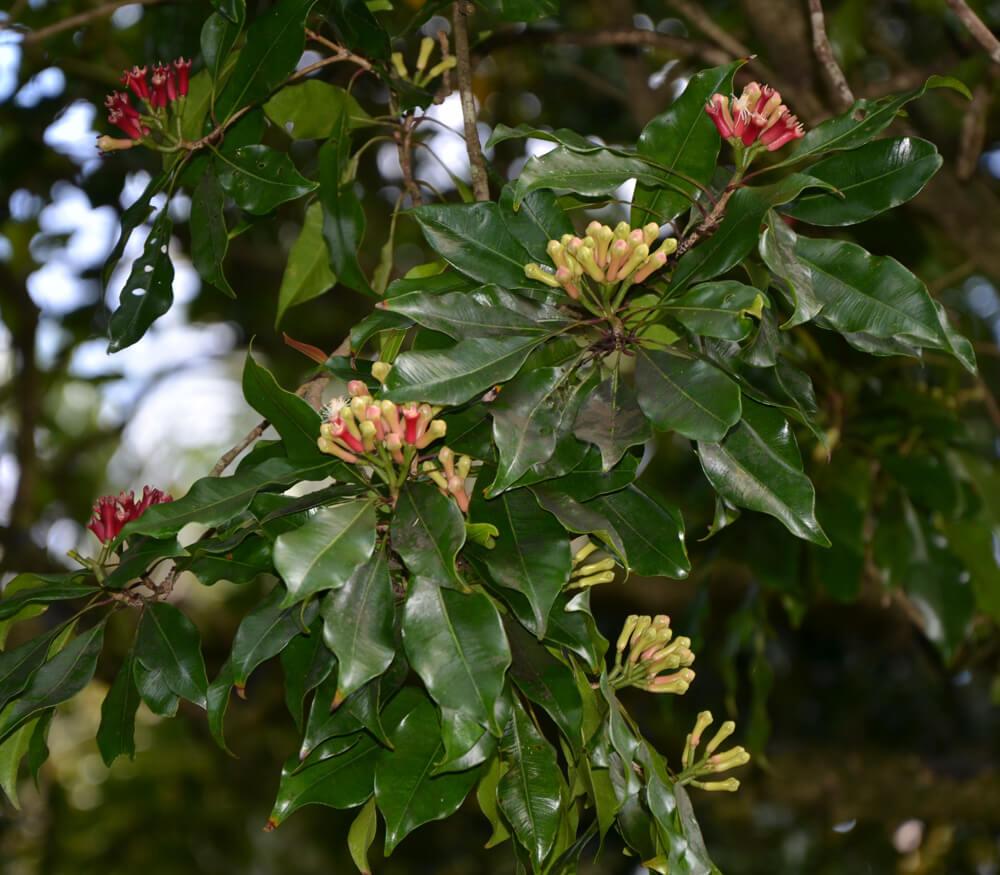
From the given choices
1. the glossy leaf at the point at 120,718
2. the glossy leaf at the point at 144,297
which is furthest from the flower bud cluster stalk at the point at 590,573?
the glossy leaf at the point at 144,297

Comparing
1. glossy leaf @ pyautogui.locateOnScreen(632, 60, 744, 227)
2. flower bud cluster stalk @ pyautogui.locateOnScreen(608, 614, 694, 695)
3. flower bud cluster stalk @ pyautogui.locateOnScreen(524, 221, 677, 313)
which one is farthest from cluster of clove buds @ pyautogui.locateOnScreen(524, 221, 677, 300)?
flower bud cluster stalk @ pyautogui.locateOnScreen(608, 614, 694, 695)

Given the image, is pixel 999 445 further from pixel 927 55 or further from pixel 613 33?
pixel 613 33

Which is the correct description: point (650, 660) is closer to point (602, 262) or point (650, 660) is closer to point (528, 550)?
point (528, 550)

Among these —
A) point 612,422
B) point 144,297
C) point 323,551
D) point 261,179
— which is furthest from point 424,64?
point 323,551

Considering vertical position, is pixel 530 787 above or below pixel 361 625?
below

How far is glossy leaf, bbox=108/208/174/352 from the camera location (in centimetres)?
136

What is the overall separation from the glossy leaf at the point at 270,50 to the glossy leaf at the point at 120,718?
612 mm

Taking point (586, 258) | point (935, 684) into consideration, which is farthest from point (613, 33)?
point (935, 684)

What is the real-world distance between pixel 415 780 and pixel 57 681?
0.37 metres

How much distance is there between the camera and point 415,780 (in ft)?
3.48

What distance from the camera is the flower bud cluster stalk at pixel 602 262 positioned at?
98 cm

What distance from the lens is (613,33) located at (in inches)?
87.8

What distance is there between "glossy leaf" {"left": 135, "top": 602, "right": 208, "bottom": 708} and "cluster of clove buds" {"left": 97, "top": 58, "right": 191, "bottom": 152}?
1.74ft

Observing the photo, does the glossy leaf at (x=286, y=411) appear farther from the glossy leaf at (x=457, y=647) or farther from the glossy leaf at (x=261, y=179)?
the glossy leaf at (x=261, y=179)
